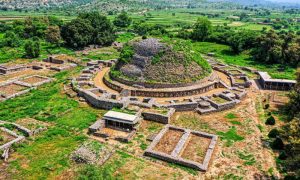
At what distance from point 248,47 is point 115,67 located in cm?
3471

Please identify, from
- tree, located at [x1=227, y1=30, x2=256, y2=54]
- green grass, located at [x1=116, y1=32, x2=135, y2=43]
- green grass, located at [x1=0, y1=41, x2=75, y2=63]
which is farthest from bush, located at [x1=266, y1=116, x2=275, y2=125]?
green grass, located at [x1=116, y1=32, x2=135, y2=43]

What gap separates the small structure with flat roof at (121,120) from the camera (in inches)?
956

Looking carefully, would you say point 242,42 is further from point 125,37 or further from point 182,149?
point 182,149

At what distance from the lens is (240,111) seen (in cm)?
2916

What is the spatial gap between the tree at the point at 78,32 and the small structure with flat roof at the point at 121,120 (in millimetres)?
35999

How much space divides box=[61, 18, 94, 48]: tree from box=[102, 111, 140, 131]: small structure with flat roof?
35999mm

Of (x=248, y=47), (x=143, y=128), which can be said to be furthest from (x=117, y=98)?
(x=248, y=47)

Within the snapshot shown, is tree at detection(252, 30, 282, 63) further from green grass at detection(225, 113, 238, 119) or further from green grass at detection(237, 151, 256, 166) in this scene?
green grass at detection(237, 151, 256, 166)

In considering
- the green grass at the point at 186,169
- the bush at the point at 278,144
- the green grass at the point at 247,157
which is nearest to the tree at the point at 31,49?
the green grass at the point at 186,169

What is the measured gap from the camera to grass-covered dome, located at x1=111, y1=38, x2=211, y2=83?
33469 millimetres

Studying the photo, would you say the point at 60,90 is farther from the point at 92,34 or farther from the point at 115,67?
the point at 92,34

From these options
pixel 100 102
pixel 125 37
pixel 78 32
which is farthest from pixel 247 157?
pixel 125 37

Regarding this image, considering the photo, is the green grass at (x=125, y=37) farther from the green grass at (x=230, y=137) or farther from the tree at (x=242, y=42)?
the green grass at (x=230, y=137)

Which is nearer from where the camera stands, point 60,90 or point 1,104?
point 1,104
